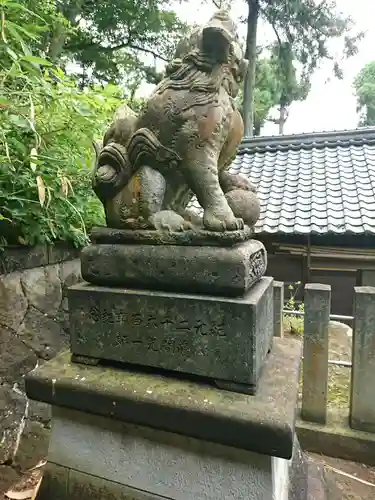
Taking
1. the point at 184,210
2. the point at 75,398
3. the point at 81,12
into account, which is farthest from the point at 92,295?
the point at 81,12

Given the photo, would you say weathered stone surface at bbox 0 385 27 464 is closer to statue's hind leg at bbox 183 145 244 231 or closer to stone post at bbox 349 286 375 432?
statue's hind leg at bbox 183 145 244 231

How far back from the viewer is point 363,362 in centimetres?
230

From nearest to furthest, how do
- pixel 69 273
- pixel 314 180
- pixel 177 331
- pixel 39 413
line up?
pixel 177 331, pixel 39 413, pixel 69 273, pixel 314 180

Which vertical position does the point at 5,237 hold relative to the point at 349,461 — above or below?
above

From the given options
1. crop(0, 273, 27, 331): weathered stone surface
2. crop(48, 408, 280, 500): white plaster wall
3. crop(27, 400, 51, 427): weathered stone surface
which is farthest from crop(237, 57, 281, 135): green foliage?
crop(48, 408, 280, 500): white plaster wall

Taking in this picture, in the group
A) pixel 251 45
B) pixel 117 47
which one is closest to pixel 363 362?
pixel 117 47

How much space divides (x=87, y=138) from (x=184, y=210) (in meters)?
1.11

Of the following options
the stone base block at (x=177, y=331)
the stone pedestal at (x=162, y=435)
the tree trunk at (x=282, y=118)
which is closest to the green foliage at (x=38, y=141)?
the stone base block at (x=177, y=331)

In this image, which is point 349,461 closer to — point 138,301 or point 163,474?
point 163,474

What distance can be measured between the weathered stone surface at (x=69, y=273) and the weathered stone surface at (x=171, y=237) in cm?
126

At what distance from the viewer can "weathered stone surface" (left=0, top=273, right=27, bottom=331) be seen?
209cm

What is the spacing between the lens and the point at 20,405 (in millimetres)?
2217

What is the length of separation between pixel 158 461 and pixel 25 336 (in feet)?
4.52

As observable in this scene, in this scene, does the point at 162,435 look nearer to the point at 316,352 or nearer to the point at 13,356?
the point at 13,356
